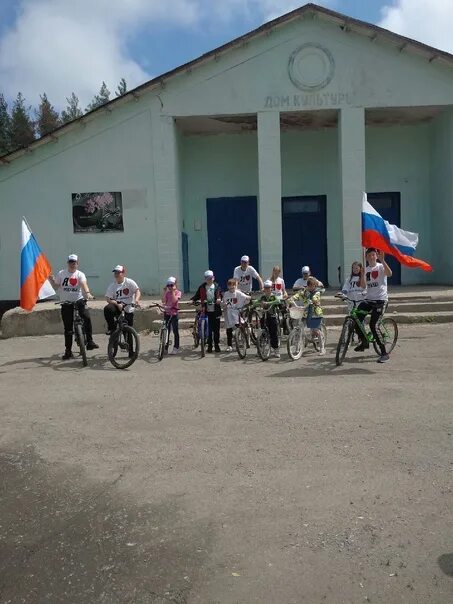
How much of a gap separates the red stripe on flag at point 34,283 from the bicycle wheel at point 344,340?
5464 millimetres

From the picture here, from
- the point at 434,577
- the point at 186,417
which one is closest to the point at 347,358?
the point at 186,417

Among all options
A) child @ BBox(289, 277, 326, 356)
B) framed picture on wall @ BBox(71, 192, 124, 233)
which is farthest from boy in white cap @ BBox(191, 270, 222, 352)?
framed picture on wall @ BBox(71, 192, 124, 233)

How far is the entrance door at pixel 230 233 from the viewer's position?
18.3 metres

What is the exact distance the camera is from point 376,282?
30.2 feet

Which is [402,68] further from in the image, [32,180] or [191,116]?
[32,180]

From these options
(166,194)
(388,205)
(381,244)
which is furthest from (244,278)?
(388,205)

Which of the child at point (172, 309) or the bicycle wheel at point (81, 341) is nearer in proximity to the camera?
the bicycle wheel at point (81, 341)

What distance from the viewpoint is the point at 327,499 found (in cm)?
418

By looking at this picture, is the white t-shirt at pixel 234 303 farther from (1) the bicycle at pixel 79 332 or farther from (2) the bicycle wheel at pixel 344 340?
(1) the bicycle at pixel 79 332

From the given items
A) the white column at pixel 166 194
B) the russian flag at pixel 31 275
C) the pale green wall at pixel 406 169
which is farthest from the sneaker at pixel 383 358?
the pale green wall at pixel 406 169

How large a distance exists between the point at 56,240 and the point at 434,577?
1473 centimetres

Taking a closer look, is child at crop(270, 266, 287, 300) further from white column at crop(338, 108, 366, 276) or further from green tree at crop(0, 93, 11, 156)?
green tree at crop(0, 93, 11, 156)

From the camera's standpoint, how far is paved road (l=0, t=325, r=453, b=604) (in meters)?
3.23

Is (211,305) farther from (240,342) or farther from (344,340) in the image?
(344,340)
